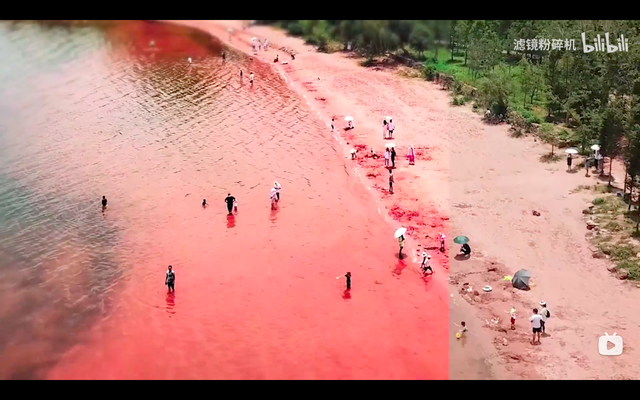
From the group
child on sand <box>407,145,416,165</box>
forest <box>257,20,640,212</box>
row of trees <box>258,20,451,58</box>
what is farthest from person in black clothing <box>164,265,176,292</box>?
row of trees <box>258,20,451,58</box>

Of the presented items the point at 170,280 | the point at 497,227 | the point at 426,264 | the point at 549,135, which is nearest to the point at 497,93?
the point at 549,135

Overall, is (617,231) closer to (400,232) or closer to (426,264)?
(426,264)

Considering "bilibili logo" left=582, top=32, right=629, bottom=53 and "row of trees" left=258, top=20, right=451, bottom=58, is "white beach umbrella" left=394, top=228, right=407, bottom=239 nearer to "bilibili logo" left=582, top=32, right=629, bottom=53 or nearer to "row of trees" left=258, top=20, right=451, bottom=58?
"row of trees" left=258, top=20, right=451, bottom=58

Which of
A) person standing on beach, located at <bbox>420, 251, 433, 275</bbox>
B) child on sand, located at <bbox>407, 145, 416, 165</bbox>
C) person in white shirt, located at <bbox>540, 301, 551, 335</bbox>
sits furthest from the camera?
child on sand, located at <bbox>407, 145, 416, 165</bbox>

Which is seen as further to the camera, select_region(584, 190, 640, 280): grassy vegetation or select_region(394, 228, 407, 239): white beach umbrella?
select_region(394, 228, 407, 239): white beach umbrella

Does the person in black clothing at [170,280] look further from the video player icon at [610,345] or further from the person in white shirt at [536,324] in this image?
the video player icon at [610,345]

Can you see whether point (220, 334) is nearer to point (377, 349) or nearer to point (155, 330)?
point (155, 330)
